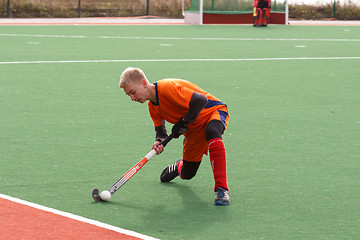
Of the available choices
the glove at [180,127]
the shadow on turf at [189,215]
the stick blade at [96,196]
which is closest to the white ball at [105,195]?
the stick blade at [96,196]

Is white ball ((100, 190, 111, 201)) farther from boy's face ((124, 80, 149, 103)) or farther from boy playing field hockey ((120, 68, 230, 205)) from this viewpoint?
boy's face ((124, 80, 149, 103))

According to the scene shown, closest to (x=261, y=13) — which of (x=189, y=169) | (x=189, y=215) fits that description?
(x=189, y=169)

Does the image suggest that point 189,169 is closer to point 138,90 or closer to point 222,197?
point 222,197

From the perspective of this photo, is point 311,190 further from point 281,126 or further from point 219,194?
point 281,126

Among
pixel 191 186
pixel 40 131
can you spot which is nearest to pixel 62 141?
pixel 40 131

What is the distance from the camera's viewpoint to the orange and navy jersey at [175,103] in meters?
6.20

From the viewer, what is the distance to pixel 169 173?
274 inches

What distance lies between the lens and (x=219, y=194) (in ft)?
20.6

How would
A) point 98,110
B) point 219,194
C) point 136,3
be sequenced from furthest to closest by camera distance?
point 136,3 < point 98,110 < point 219,194

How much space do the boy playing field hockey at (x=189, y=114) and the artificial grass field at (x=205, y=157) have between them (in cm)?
34

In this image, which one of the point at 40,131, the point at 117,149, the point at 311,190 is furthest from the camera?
the point at 40,131

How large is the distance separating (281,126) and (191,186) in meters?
2.96

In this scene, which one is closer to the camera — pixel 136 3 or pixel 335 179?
pixel 335 179

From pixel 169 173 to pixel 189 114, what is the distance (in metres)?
0.96
